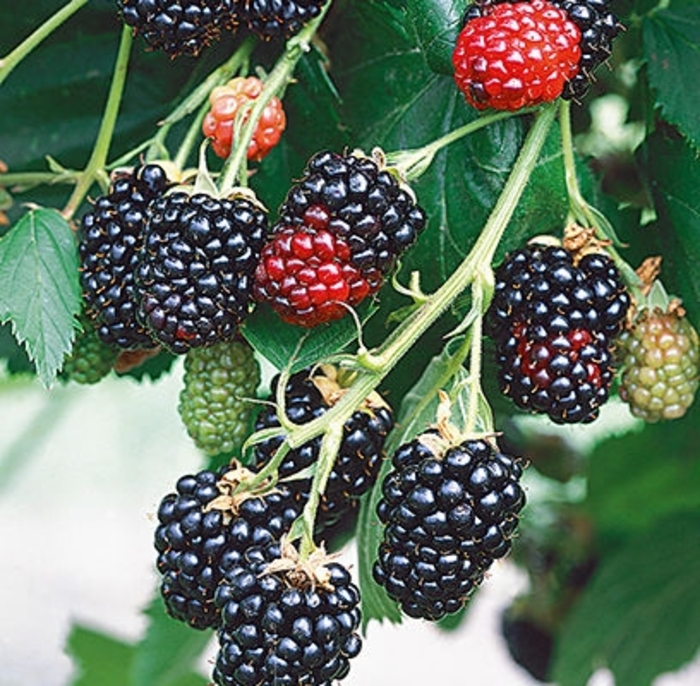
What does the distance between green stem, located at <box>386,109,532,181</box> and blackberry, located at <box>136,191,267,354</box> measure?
0.10 m

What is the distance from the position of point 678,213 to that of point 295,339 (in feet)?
1.13

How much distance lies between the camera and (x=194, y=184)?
924mm

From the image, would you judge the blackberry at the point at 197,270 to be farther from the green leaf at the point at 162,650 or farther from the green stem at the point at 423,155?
the green leaf at the point at 162,650

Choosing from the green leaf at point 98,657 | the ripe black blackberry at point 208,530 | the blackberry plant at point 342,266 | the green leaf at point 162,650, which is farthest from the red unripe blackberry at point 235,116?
the green leaf at point 98,657

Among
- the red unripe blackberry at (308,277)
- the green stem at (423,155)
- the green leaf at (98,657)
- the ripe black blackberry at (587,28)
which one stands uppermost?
the ripe black blackberry at (587,28)

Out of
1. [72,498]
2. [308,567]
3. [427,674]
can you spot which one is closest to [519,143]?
[308,567]

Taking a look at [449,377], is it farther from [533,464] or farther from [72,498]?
[72,498]

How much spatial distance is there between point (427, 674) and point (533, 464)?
1.68 metres

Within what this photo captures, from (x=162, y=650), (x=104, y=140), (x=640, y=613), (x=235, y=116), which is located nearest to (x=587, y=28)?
(x=235, y=116)

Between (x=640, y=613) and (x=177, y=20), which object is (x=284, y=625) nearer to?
(x=177, y=20)

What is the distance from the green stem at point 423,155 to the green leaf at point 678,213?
7.3 inches

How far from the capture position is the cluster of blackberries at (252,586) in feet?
2.56

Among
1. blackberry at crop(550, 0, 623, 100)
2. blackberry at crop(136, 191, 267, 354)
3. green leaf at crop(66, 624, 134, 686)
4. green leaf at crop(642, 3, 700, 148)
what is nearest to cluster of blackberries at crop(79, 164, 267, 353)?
blackberry at crop(136, 191, 267, 354)

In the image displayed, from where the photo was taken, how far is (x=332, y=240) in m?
0.84
